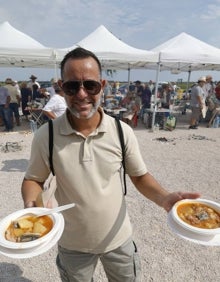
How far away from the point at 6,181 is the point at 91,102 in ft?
15.0

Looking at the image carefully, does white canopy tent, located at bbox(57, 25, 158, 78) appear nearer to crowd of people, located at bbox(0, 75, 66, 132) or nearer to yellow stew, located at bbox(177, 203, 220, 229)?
crowd of people, located at bbox(0, 75, 66, 132)

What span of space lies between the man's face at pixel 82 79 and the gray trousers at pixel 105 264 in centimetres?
93

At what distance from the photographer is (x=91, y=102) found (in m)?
1.46

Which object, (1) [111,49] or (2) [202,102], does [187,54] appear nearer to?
(2) [202,102]

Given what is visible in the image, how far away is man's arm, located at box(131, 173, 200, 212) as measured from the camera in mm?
1449

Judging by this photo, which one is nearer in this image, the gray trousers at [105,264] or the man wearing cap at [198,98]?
the gray trousers at [105,264]

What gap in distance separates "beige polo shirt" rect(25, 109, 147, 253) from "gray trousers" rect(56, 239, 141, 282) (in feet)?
0.22

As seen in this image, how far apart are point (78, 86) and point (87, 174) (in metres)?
0.52

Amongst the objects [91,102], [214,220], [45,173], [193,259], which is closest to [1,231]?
[45,173]

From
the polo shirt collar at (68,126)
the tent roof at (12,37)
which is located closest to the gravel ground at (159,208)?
the polo shirt collar at (68,126)

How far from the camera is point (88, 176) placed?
1.44m

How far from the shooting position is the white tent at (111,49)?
9344mm

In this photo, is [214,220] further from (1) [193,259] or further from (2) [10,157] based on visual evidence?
(2) [10,157]

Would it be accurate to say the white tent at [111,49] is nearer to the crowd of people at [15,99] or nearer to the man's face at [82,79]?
the crowd of people at [15,99]
